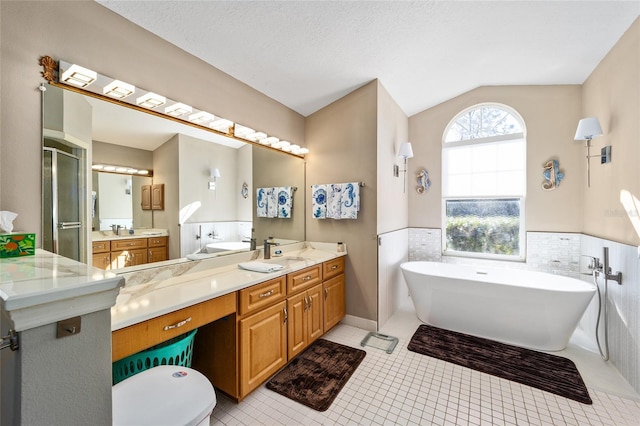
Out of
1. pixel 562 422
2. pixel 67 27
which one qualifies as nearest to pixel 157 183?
pixel 67 27

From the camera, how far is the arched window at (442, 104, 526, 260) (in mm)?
3418

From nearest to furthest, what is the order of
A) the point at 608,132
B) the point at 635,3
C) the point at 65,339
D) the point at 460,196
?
1. the point at 65,339
2. the point at 635,3
3. the point at 608,132
4. the point at 460,196

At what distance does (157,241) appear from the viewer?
191 cm

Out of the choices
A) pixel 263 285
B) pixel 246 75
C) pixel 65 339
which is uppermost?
pixel 246 75

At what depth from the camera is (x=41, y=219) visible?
1.41m

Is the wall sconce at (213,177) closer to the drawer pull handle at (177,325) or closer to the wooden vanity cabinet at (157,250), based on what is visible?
the wooden vanity cabinet at (157,250)

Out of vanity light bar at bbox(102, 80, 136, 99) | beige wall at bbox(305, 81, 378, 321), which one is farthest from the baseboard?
vanity light bar at bbox(102, 80, 136, 99)

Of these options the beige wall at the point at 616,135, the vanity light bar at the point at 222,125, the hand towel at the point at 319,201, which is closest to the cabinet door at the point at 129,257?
the vanity light bar at the point at 222,125

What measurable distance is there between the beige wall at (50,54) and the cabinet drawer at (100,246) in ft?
0.92

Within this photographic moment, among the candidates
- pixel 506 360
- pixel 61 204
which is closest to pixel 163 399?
pixel 61 204

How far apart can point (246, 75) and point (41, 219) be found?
1814mm

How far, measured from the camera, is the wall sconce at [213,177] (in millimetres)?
2275

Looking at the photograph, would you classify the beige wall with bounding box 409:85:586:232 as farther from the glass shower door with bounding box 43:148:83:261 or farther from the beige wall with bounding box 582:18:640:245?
the glass shower door with bounding box 43:148:83:261

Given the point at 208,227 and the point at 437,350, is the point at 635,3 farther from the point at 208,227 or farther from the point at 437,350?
the point at 208,227
